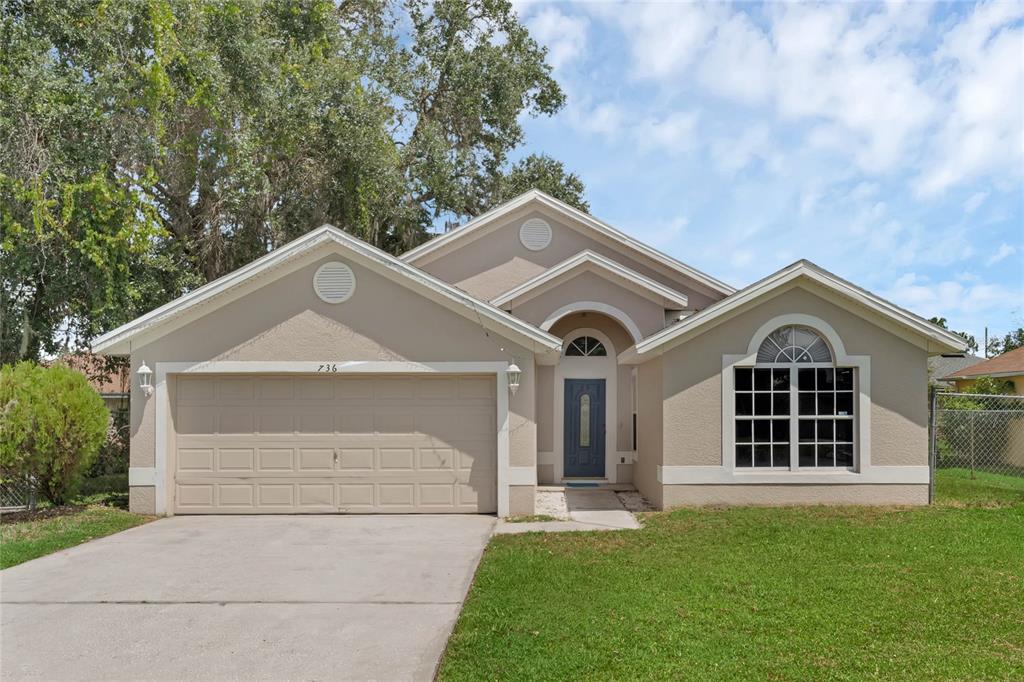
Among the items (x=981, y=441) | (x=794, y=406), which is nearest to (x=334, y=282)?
(x=794, y=406)

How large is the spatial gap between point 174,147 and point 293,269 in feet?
21.5

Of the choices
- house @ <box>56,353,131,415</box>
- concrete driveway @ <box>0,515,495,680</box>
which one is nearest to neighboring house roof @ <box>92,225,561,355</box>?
concrete driveway @ <box>0,515,495,680</box>

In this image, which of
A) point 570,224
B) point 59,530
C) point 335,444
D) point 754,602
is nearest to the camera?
point 754,602

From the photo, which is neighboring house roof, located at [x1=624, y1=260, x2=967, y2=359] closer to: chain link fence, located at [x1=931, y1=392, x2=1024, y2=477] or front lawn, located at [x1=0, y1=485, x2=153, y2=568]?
chain link fence, located at [x1=931, y1=392, x2=1024, y2=477]

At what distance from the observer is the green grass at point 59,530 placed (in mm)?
8444

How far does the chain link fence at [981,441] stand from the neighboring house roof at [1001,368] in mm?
3863

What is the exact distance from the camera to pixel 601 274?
13.7 meters

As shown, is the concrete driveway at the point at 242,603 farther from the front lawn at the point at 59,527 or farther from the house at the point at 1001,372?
the house at the point at 1001,372

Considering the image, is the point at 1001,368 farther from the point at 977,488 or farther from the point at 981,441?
the point at 977,488

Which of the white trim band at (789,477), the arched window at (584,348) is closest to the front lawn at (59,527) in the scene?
the white trim band at (789,477)

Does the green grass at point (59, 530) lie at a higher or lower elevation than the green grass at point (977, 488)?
lower

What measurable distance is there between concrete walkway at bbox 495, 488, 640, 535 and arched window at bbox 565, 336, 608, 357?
9.63ft

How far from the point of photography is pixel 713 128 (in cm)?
1362

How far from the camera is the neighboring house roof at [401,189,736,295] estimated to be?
49.5 ft
